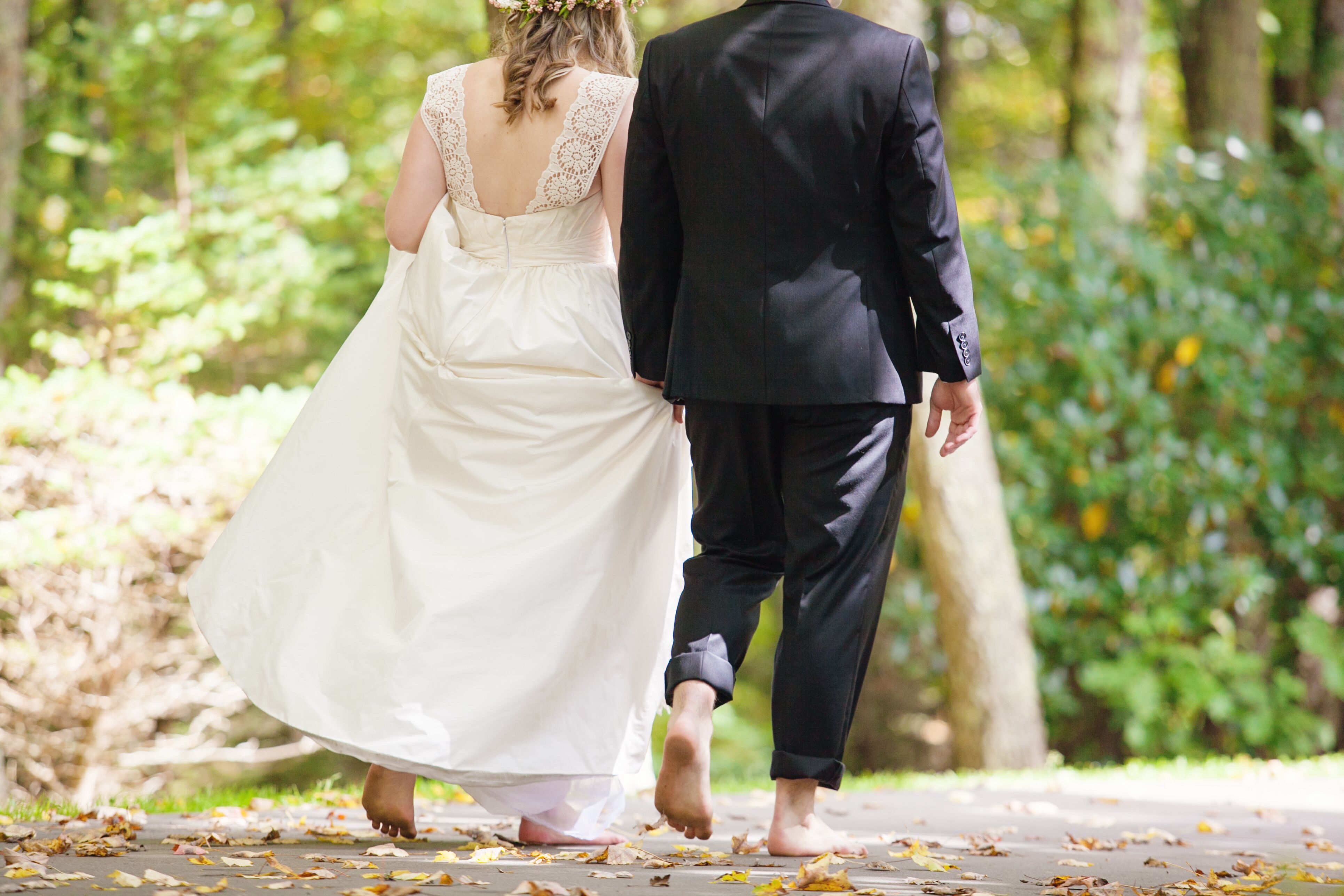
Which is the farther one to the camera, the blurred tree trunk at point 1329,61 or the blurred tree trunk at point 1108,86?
the blurred tree trunk at point 1329,61

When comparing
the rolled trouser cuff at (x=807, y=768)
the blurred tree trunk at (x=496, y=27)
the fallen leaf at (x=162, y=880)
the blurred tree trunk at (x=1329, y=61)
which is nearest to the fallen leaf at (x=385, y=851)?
the fallen leaf at (x=162, y=880)

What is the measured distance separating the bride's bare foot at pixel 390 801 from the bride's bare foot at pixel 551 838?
28 cm

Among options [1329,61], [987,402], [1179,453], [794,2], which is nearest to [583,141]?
[794,2]

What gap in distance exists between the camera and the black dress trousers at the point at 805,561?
2.82m

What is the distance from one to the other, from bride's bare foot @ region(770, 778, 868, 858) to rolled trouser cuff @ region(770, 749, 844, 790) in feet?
0.09

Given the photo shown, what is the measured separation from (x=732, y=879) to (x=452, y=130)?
1897 mm

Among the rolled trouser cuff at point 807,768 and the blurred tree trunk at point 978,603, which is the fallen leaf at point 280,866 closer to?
the rolled trouser cuff at point 807,768

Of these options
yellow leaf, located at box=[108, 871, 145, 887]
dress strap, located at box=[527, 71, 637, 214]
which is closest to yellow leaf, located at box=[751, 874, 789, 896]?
yellow leaf, located at box=[108, 871, 145, 887]

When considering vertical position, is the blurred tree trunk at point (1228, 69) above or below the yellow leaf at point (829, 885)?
above

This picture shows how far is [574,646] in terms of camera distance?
9.74ft

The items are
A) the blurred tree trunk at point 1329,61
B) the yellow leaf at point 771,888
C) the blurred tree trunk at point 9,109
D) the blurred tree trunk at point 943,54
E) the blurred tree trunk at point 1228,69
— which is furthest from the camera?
the blurred tree trunk at point 943,54

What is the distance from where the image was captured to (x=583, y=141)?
3.06m

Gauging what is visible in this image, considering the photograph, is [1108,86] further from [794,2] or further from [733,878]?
[733,878]

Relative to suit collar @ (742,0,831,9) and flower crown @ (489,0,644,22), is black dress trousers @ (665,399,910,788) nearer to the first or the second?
suit collar @ (742,0,831,9)
